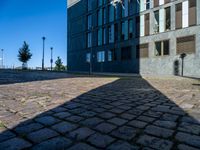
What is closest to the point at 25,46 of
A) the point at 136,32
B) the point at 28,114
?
the point at 136,32

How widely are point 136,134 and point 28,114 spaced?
211cm

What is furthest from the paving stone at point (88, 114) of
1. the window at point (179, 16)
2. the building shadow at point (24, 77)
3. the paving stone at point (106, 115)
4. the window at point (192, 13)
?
the window at point (179, 16)

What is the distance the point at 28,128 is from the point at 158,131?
1.96 meters

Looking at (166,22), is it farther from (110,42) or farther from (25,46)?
(25,46)

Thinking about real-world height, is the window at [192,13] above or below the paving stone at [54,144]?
above

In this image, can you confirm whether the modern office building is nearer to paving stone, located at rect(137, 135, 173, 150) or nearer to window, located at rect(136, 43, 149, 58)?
window, located at rect(136, 43, 149, 58)

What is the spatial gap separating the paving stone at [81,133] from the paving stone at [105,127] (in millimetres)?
157

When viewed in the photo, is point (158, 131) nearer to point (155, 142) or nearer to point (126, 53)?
point (155, 142)

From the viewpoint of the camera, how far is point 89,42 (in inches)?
1511

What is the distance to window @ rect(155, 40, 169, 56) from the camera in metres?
24.8

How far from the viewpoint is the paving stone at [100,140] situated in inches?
93.9

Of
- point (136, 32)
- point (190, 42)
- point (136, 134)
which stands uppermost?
point (136, 32)

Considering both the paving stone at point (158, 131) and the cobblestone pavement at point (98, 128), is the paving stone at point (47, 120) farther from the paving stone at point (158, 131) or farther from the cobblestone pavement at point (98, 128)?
the paving stone at point (158, 131)

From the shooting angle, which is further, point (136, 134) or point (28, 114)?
point (28, 114)
